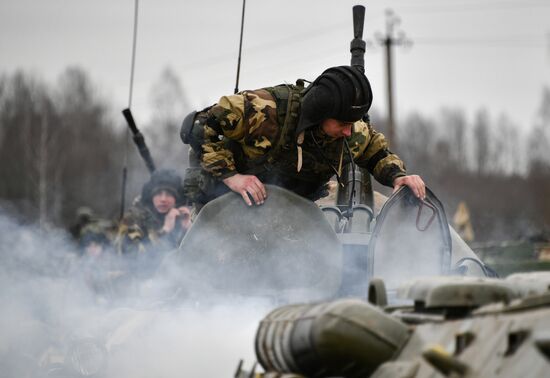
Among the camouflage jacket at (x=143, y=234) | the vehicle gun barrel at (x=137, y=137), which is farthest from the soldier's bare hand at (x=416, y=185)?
the camouflage jacket at (x=143, y=234)

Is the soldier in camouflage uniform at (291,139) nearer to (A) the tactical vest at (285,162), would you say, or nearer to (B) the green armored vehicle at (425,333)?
(A) the tactical vest at (285,162)

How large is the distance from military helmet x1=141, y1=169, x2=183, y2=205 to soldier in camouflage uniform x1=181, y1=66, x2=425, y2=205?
638 centimetres

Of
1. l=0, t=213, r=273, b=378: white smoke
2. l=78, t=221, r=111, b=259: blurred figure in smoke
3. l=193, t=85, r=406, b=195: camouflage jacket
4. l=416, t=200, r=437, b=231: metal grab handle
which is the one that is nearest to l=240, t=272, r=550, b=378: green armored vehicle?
l=0, t=213, r=273, b=378: white smoke

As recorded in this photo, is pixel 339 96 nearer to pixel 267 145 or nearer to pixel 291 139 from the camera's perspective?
pixel 291 139

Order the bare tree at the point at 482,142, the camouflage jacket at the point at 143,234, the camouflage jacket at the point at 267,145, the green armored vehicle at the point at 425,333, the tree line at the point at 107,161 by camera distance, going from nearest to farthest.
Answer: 1. the green armored vehicle at the point at 425,333
2. the camouflage jacket at the point at 267,145
3. the camouflage jacket at the point at 143,234
4. the tree line at the point at 107,161
5. the bare tree at the point at 482,142

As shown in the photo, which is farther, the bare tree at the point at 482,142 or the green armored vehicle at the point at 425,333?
the bare tree at the point at 482,142

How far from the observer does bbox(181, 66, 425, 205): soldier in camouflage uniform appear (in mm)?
6398

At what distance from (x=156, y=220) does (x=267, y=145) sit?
280 inches

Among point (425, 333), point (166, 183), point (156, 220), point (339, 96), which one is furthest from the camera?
point (156, 220)

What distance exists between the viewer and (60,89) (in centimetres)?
5606

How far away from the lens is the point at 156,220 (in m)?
13.8

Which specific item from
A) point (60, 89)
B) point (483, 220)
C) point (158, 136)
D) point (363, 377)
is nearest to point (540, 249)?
point (363, 377)

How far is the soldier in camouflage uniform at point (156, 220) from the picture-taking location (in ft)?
43.9

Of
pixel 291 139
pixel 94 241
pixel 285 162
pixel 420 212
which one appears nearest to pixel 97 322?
pixel 285 162
